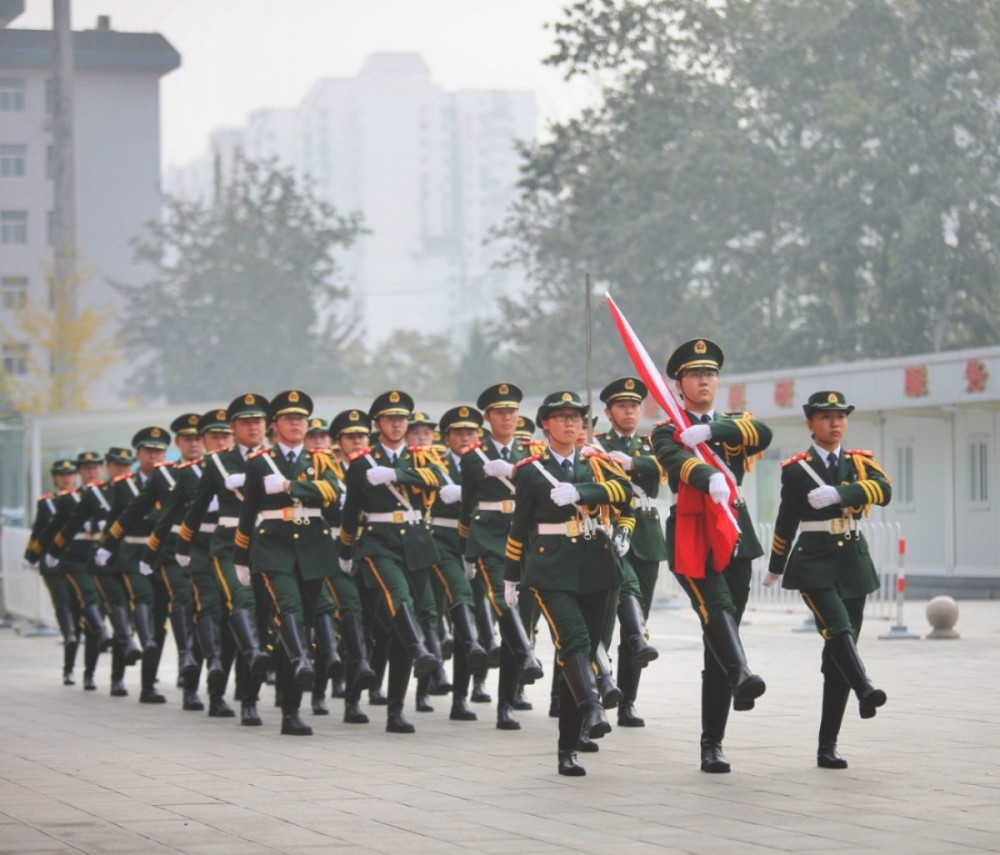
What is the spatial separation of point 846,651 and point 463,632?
3.53 meters

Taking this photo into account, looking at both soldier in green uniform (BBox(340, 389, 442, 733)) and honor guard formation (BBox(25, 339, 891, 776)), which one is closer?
honor guard formation (BBox(25, 339, 891, 776))

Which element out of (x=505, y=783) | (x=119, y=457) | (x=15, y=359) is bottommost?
(x=505, y=783)

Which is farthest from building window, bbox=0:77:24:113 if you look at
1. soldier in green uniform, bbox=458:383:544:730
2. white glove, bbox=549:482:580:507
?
white glove, bbox=549:482:580:507

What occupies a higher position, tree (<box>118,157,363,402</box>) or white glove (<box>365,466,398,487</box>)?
tree (<box>118,157,363,402</box>)

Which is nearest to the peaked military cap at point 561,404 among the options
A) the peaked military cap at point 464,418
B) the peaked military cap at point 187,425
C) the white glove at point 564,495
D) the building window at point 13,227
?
the white glove at point 564,495

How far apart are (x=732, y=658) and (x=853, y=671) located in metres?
0.67

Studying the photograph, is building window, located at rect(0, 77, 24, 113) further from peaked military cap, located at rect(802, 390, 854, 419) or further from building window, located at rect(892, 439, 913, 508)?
peaked military cap, located at rect(802, 390, 854, 419)

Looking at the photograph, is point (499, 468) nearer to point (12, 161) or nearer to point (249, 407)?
point (249, 407)

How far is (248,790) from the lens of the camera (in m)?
9.91

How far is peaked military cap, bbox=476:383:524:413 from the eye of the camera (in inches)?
511

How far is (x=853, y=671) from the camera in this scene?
997cm

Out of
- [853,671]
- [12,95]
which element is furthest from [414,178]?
[853,671]

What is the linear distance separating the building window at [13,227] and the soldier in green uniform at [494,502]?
74.8m

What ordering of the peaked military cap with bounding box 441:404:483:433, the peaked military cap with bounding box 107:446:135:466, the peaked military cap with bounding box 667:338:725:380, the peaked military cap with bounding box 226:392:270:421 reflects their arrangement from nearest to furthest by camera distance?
1. the peaked military cap with bounding box 667:338:725:380
2. the peaked military cap with bounding box 226:392:270:421
3. the peaked military cap with bounding box 441:404:483:433
4. the peaked military cap with bounding box 107:446:135:466
